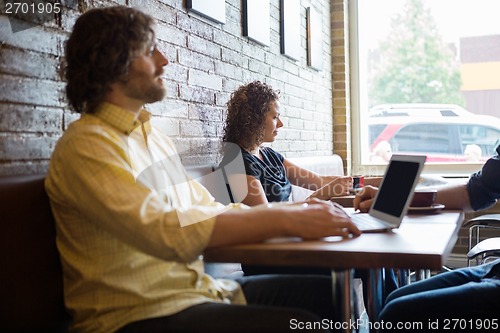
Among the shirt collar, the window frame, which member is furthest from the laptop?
the window frame

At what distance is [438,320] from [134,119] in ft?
3.39

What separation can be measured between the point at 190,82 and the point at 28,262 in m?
1.36

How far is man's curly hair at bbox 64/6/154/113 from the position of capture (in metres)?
1.43

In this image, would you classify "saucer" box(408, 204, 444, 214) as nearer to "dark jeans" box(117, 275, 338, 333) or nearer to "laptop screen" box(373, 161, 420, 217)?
"laptop screen" box(373, 161, 420, 217)

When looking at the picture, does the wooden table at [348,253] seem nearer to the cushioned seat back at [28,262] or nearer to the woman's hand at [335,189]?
the cushioned seat back at [28,262]

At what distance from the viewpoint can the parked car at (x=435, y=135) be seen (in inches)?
200

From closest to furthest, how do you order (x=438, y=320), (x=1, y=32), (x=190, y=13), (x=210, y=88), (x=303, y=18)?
(x=1, y=32) → (x=438, y=320) → (x=190, y=13) → (x=210, y=88) → (x=303, y=18)

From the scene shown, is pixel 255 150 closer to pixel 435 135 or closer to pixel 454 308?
pixel 454 308

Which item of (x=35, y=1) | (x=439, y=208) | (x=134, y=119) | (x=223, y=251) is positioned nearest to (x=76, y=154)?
(x=134, y=119)

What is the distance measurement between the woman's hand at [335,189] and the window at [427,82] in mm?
2817

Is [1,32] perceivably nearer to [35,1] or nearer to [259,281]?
[35,1]

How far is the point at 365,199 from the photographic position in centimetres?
188

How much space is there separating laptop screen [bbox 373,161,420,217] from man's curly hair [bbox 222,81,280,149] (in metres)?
1.07

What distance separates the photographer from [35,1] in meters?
1.54
